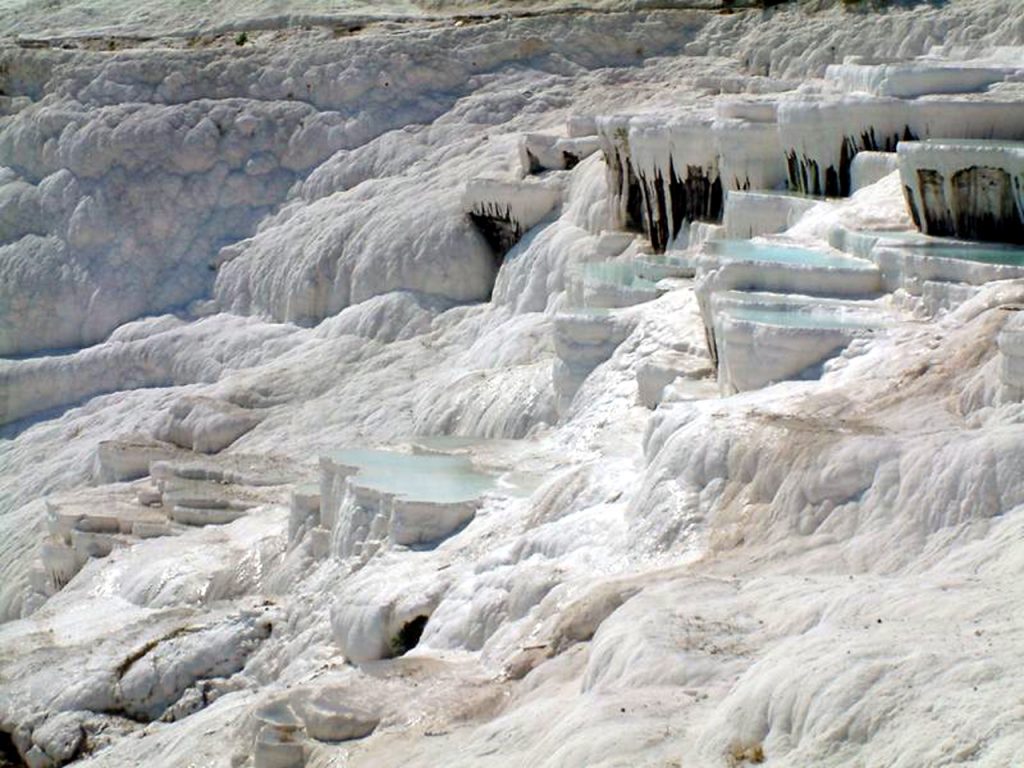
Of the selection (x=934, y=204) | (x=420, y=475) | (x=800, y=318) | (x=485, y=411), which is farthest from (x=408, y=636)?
(x=485, y=411)

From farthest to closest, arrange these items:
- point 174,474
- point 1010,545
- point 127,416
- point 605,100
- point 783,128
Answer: point 605,100 → point 127,416 → point 174,474 → point 783,128 → point 1010,545

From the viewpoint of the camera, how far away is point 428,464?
19953 millimetres

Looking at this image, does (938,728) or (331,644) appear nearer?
(938,728)

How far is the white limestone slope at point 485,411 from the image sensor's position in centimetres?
1138

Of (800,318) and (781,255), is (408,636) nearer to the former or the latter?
(800,318)

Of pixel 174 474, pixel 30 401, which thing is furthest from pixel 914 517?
pixel 30 401

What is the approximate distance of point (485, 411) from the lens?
2312cm

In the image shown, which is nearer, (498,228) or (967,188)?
(967,188)

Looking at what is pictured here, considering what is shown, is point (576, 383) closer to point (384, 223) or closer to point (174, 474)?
point (174, 474)

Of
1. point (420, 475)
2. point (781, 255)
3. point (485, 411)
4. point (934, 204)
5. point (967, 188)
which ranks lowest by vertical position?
point (485, 411)

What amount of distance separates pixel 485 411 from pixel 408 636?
7.64m

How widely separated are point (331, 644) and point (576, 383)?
4804mm

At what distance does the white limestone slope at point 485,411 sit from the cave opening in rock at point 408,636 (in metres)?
0.03

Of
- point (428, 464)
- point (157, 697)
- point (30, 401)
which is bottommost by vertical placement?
point (30, 401)
